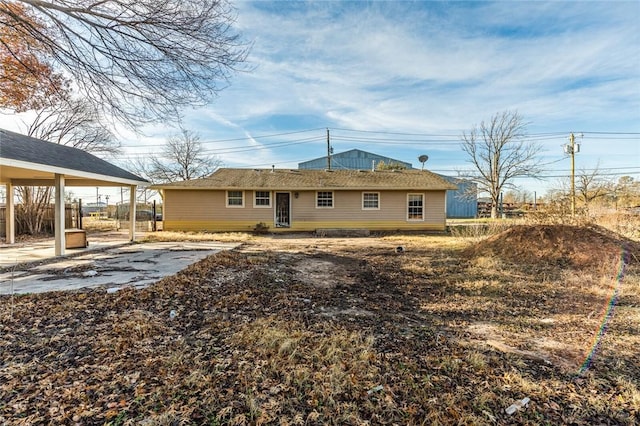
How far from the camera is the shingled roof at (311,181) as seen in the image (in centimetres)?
1514

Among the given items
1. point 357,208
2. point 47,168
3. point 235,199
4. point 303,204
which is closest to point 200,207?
point 235,199

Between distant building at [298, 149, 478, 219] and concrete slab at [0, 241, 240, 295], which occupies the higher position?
distant building at [298, 149, 478, 219]

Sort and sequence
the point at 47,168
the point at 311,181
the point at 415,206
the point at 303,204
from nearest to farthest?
the point at 47,168
the point at 303,204
the point at 415,206
the point at 311,181

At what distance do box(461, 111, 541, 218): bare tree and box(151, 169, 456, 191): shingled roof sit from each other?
1378 centimetres

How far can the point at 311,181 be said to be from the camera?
16094 mm

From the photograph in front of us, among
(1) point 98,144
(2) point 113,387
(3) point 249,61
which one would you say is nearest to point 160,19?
(3) point 249,61

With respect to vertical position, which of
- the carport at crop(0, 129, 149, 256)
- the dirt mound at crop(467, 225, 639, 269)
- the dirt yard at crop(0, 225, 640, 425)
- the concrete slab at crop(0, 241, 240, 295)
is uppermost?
the carport at crop(0, 129, 149, 256)

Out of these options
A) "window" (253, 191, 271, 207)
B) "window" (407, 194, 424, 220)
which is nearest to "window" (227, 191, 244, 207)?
"window" (253, 191, 271, 207)

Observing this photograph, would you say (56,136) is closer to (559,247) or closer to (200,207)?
(200,207)

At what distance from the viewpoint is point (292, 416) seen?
1948mm

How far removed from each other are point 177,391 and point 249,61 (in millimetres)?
5445

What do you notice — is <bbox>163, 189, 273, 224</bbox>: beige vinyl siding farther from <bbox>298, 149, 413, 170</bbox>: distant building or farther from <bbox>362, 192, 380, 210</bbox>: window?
<bbox>298, 149, 413, 170</bbox>: distant building

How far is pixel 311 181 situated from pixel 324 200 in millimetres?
1261

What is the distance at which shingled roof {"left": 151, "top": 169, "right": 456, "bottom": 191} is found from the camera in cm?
1514
